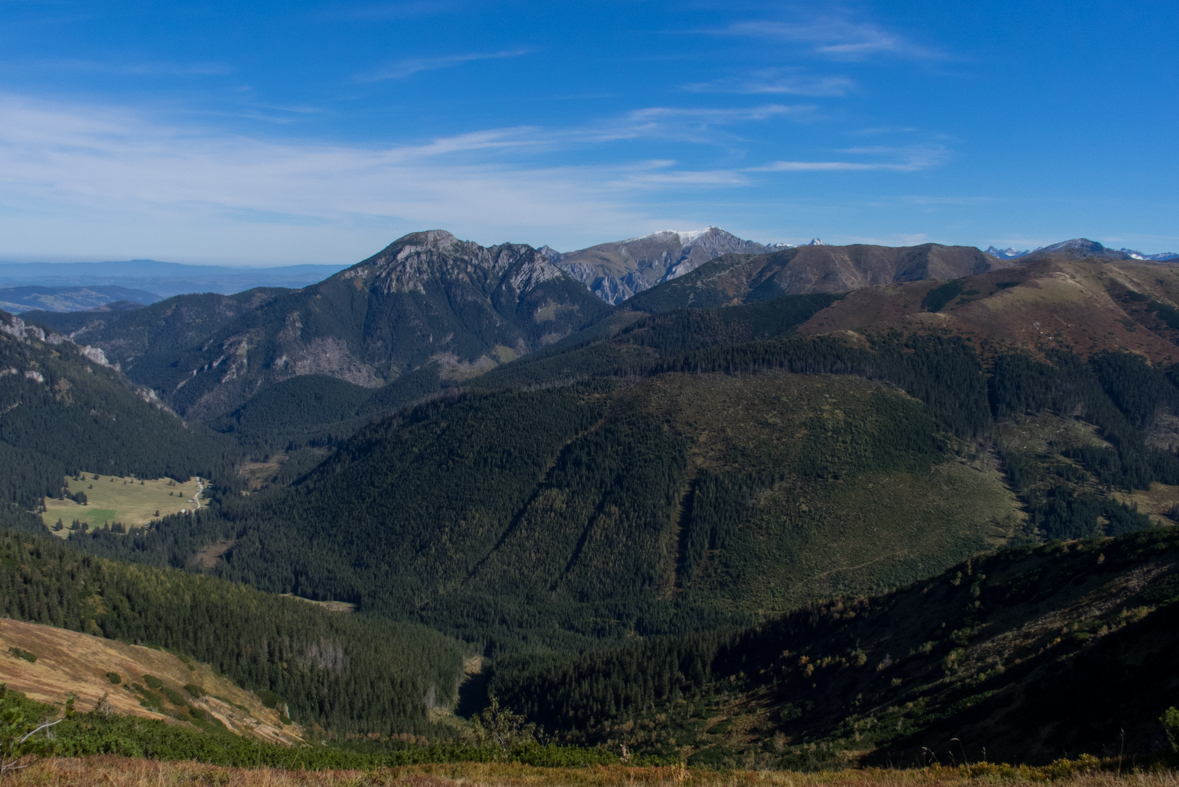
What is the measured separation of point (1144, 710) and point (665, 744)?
55.2 meters

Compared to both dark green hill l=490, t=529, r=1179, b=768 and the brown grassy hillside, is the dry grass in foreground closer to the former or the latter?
dark green hill l=490, t=529, r=1179, b=768

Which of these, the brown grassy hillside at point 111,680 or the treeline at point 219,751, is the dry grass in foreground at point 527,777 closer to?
the treeline at point 219,751

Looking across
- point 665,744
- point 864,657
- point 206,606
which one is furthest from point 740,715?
point 206,606

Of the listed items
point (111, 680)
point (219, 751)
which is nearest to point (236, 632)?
point (111, 680)

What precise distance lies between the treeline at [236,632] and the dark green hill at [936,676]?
30.5 metres

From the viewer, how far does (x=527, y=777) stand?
37.2 meters

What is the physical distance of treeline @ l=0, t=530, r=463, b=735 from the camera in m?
116

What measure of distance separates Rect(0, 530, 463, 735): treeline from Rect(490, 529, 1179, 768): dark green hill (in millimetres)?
30450

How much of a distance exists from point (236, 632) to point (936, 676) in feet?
402

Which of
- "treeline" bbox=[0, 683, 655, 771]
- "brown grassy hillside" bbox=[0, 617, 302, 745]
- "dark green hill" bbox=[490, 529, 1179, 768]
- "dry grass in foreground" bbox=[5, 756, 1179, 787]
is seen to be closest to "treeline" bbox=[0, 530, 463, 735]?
"brown grassy hillside" bbox=[0, 617, 302, 745]

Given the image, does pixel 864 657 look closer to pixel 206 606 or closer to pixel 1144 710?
pixel 1144 710

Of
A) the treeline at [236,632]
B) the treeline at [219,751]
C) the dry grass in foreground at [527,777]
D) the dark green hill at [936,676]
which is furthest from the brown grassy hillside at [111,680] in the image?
the dark green hill at [936,676]

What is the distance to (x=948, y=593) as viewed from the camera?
93625 millimetres

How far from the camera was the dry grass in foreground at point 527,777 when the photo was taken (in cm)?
2723
